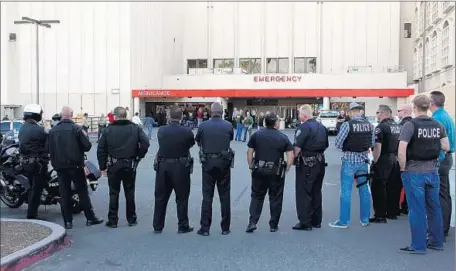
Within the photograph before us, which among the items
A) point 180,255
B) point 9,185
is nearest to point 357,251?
point 180,255

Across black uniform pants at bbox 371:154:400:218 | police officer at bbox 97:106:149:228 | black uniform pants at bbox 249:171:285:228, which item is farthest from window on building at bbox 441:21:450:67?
police officer at bbox 97:106:149:228

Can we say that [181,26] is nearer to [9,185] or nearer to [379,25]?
[379,25]

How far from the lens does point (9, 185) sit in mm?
9062

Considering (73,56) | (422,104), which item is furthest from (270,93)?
(422,104)

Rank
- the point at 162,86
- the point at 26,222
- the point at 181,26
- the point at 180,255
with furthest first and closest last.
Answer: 1. the point at 181,26
2. the point at 162,86
3. the point at 26,222
4. the point at 180,255

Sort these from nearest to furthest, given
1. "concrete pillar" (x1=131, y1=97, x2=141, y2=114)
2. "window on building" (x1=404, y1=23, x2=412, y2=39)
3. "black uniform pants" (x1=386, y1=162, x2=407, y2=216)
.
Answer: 1. "black uniform pants" (x1=386, y1=162, x2=407, y2=216)
2. "concrete pillar" (x1=131, y1=97, x2=141, y2=114)
3. "window on building" (x1=404, y1=23, x2=412, y2=39)

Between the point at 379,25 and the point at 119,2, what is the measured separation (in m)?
25.2

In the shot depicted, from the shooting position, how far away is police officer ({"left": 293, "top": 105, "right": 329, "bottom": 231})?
7547 mm

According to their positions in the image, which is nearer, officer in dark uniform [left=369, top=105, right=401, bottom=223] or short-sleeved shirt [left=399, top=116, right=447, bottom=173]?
short-sleeved shirt [left=399, top=116, right=447, bottom=173]

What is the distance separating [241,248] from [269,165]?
133 centimetres

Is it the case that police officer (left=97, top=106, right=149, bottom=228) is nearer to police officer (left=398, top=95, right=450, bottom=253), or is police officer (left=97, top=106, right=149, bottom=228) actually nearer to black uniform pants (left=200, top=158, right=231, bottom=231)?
black uniform pants (left=200, top=158, right=231, bottom=231)

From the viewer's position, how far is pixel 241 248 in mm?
6594

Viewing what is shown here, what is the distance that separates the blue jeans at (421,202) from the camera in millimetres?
6223

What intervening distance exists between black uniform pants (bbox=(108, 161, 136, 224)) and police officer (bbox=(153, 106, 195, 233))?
1.85 ft
